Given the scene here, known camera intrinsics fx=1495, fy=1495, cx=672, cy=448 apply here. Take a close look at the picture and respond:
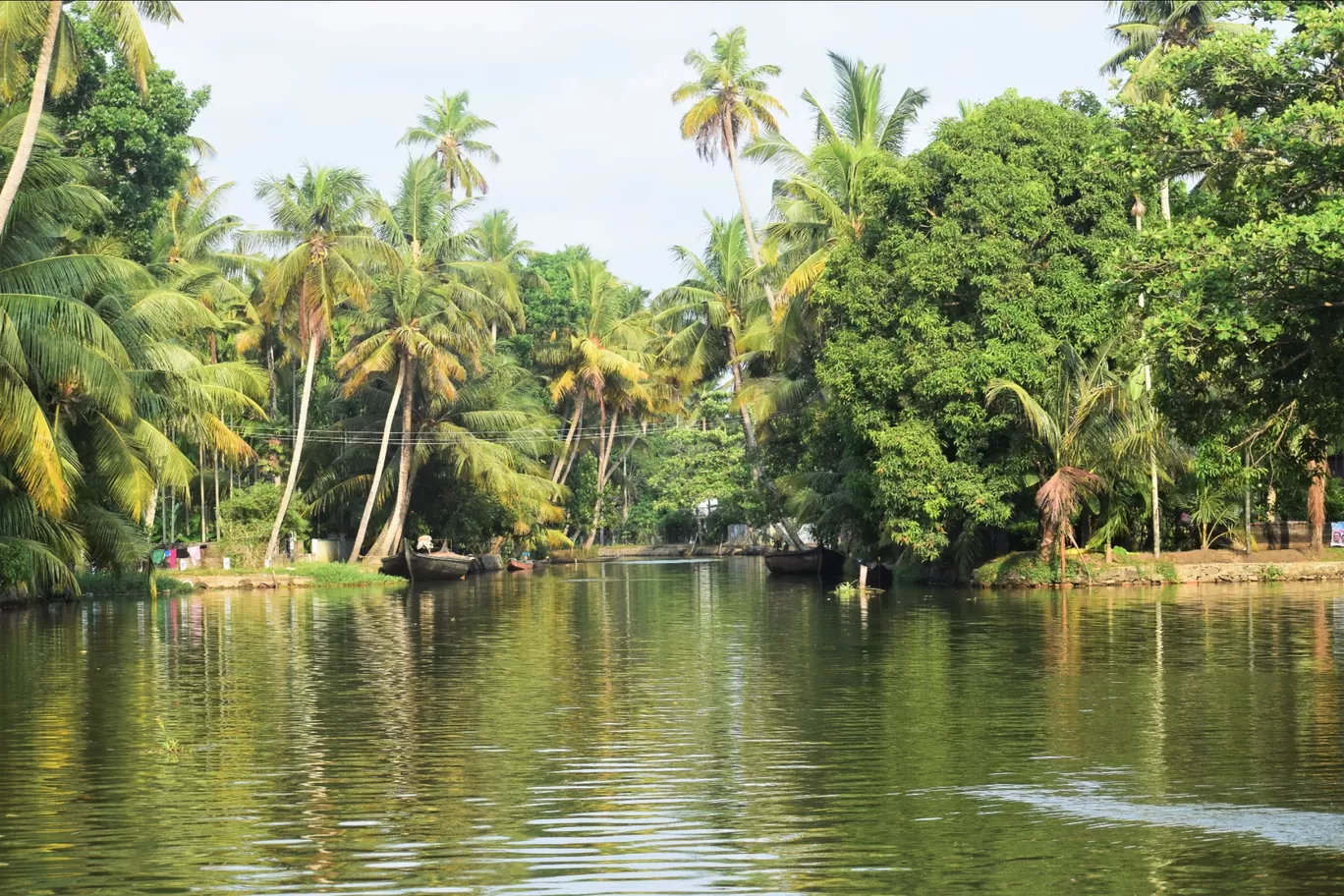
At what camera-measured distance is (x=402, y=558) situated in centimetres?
5281

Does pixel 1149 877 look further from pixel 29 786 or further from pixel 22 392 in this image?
pixel 22 392

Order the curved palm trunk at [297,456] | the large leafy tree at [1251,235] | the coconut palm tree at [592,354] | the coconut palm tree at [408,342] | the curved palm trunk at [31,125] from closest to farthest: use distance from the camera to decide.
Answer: the large leafy tree at [1251,235], the curved palm trunk at [31,125], the curved palm trunk at [297,456], the coconut palm tree at [408,342], the coconut palm tree at [592,354]

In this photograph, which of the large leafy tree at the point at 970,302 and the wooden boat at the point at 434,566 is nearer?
the large leafy tree at the point at 970,302

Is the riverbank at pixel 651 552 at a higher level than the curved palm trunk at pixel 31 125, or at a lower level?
lower

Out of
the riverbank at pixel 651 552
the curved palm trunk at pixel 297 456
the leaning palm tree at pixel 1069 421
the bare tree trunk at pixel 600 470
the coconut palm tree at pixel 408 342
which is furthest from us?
the riverbank at pixel 651 552

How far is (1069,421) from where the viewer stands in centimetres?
3559

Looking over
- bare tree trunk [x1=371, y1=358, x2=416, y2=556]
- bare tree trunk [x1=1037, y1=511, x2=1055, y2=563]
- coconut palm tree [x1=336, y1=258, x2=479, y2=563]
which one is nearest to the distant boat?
bare tree trunk [x1=371, y1=358, x2=416, y2=556]

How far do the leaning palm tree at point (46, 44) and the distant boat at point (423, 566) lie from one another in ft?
82.1

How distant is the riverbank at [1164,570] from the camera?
36938 millimetres

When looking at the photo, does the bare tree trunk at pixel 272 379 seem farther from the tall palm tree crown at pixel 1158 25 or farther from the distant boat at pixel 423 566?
the tall palm tree crown at pixel 1158 25

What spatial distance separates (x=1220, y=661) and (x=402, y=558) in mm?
37225

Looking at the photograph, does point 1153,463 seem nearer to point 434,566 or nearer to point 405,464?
point 434,566

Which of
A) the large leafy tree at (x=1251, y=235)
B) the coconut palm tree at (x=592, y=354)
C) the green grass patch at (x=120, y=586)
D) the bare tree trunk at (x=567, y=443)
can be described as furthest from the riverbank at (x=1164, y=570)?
the bare tree trunk at (x=567, y=443)

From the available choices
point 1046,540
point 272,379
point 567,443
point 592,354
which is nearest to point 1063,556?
point 1046,540
